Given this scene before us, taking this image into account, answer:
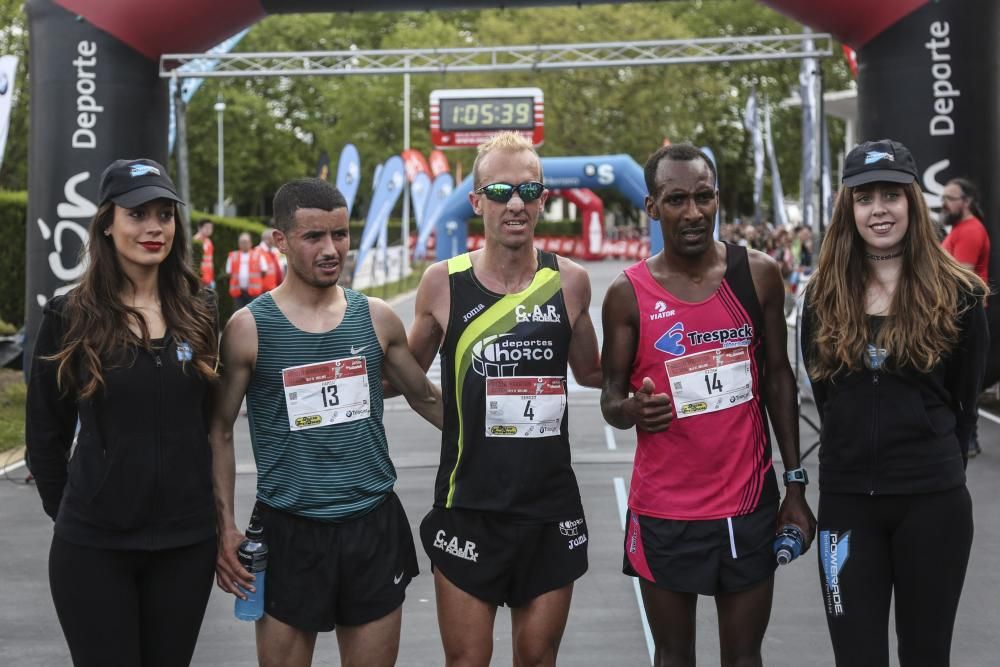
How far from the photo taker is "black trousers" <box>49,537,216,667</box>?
314 centimetres

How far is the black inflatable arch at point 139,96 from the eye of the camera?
8.84 metres

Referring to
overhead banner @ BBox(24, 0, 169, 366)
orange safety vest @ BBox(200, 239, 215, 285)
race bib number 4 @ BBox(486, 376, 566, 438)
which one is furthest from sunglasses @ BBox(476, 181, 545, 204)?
orange safety vest @ BBox(200, 239, 215, 285)

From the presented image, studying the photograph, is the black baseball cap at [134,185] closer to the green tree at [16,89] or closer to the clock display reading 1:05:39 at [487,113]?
the clock display reading 1:05:39 at [487,113]

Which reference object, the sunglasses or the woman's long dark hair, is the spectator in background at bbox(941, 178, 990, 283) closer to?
the sunglasses

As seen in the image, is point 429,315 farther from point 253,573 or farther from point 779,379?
point 779,379

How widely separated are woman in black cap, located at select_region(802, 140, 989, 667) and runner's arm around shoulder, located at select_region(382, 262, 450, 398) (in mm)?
1072

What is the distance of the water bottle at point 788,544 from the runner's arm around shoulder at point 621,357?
44 cm

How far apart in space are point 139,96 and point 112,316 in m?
6.71

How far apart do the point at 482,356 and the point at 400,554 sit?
0.60 metres

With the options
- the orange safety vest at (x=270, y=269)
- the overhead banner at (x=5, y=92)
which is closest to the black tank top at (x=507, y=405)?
the overhead banner at (x=5, y=92)

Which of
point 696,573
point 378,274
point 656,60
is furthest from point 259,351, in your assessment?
point 378,274

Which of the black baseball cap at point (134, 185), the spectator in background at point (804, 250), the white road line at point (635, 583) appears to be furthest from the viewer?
the spectator in background at point (804, 250)

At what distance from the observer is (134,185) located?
10.8ft

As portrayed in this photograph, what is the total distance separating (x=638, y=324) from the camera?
3.64 meters
